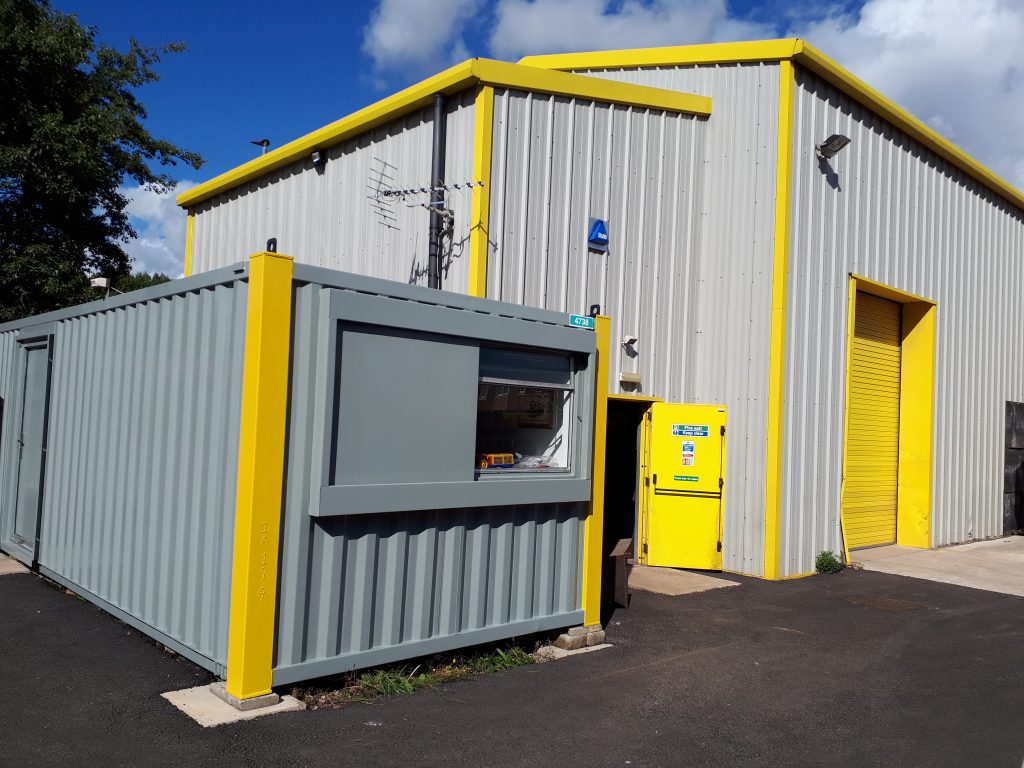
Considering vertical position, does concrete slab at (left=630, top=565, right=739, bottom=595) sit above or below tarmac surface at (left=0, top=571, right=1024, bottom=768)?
above

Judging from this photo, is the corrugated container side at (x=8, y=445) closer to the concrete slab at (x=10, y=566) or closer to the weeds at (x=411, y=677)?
the concrete slab at (x=10, y=566)

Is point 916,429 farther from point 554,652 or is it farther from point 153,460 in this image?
point 153,460

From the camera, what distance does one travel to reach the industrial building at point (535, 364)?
545cm

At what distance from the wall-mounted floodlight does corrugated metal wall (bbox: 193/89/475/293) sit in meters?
4.84

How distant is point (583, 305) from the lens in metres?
10.3

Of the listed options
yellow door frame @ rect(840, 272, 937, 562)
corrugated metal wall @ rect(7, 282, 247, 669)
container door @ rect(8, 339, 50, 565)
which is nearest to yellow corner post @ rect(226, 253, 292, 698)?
corrugated metal wall @ rect(7, 282, 247, 669)

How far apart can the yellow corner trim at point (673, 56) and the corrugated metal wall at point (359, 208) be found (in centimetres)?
245

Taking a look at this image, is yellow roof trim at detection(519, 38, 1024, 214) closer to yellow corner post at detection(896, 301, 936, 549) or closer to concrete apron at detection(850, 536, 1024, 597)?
yellow corner post at detection(896, 301, 936, 549)

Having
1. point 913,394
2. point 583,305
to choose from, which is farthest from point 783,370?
point 913,394

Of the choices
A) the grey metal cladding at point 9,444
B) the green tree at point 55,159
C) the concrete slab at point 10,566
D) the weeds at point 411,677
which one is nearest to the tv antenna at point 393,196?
the grey metal cladding at point 9,444

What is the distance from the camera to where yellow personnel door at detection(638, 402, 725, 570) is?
35.1ft

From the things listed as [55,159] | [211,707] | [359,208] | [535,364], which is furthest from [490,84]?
[55,159]

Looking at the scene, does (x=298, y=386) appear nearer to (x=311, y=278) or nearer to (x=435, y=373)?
(x=311, y=278)

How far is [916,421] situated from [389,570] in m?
11.1
